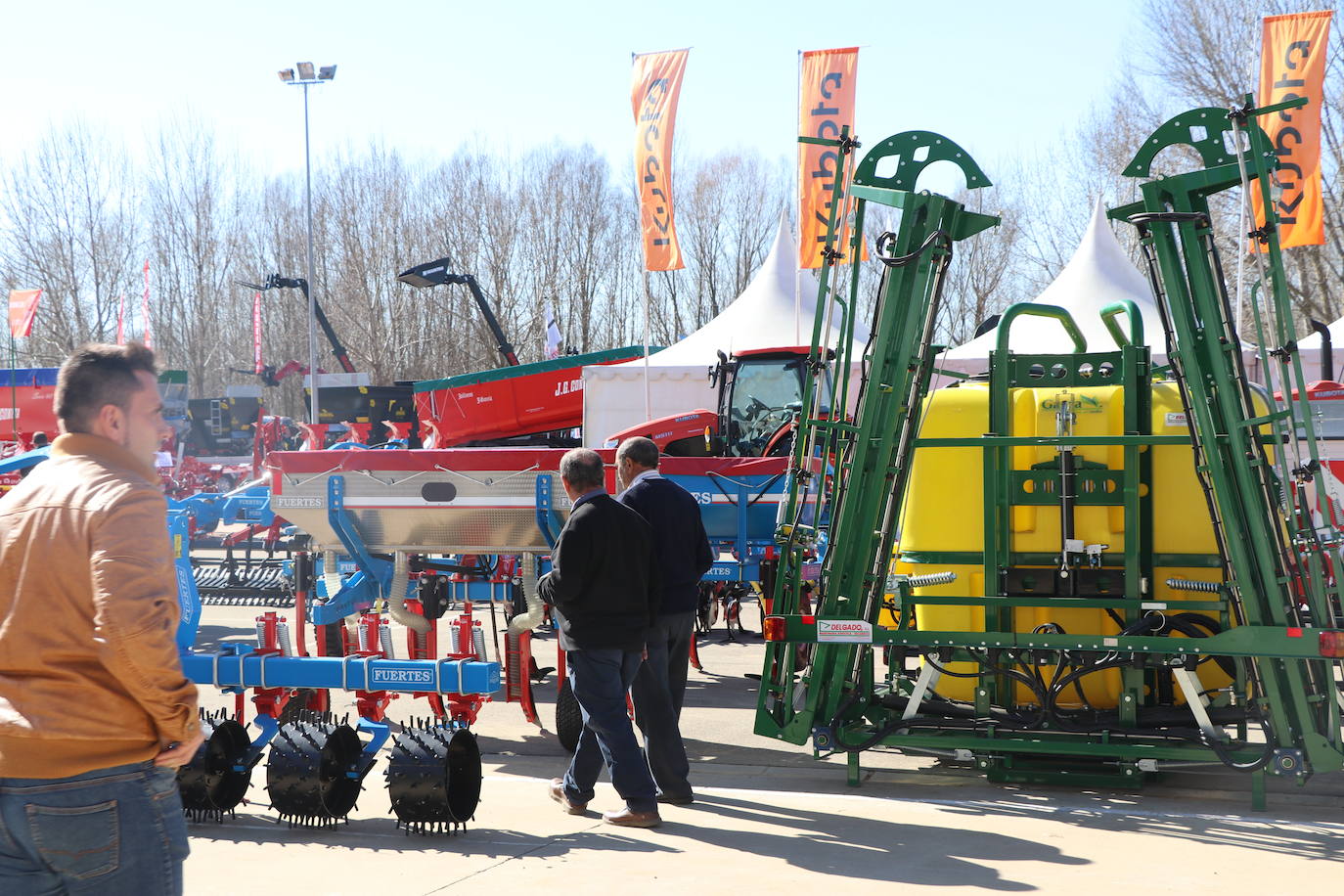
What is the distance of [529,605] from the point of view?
7.80 metres

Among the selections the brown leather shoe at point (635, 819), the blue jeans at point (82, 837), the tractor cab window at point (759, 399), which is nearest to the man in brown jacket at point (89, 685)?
the blue jeans at point (82, 837)

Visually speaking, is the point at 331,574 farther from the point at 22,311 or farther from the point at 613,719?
the point at 22,311

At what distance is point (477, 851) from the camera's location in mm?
5484

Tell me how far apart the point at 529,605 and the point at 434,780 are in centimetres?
223

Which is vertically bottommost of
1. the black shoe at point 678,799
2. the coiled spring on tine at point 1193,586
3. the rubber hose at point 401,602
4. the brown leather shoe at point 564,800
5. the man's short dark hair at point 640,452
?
the black shoe at point 678,799

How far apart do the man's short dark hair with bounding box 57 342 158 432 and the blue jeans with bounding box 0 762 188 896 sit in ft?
2.55

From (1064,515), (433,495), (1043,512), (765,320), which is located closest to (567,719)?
(433,495)

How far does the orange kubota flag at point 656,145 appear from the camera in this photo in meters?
17.3

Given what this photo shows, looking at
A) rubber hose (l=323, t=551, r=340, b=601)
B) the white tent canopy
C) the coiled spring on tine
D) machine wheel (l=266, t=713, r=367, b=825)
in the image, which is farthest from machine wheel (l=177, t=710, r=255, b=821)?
the white tent canopy

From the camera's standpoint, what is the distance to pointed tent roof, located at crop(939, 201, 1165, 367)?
19312 millimetres

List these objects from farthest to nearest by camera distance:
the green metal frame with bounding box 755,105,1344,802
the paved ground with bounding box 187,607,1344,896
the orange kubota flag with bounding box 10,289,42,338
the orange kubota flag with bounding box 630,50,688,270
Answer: the orange kubota flag with bounding box 10,289,42,338 → the orange kubota flag with bounding box 630,50,688,270 → the green metal frame with bounding box 755,105,1344,802 → the paved ground with bounding box 187,607,1344,896

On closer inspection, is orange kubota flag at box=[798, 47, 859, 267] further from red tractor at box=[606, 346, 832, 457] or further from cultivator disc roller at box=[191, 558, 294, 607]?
cultivator disc roller at box=[191, 558, 294, 607]

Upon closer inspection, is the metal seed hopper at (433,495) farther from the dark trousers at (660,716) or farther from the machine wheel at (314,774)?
the machine wheel at (314,774)

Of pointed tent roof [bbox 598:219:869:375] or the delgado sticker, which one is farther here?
pointed tent roof [bbox 598:219:869:375]
